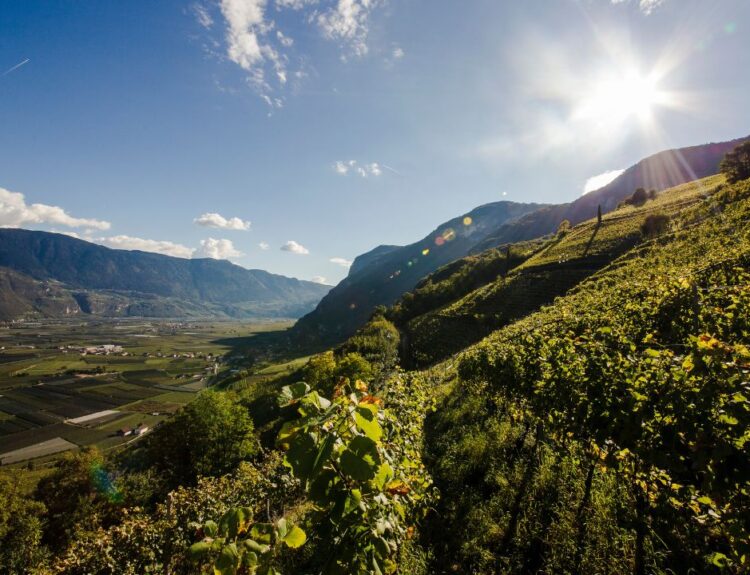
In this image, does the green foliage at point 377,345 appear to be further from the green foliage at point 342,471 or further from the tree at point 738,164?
the tree at point 738,164

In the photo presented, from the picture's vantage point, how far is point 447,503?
10.1 metres

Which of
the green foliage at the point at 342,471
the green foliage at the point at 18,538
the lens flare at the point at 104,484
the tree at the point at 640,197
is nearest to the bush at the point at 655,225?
the tree at the point at 640,197

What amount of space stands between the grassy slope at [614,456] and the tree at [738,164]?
80453 mm

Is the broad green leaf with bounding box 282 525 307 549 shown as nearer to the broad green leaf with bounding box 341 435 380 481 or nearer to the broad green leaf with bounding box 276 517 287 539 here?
the broad green leaf with bounding box 276 517 287 539

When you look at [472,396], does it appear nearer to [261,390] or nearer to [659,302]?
[659,302]

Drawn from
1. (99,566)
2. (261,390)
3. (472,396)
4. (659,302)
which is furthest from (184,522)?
(261,390)

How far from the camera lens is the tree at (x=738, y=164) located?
67250 millimetres

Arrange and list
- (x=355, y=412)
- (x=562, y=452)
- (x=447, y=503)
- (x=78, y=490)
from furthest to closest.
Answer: (x=78, y=490) → (x=447, y=503) → (x=562, y=452) → (x=355, y=412)

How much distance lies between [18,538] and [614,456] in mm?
44992

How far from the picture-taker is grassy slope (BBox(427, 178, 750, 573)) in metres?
3.86

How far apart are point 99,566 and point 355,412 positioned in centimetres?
1693

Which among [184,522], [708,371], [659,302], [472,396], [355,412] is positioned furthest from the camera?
[472,396]

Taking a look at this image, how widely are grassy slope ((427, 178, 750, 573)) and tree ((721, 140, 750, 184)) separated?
8045 centimetres

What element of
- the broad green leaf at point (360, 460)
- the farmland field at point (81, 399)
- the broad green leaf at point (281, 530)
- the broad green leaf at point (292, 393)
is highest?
the broad green leaf at point (292, 393)
